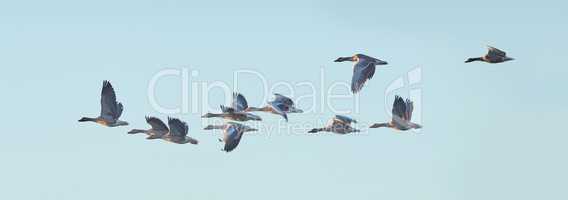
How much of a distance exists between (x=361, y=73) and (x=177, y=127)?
31.7 ft

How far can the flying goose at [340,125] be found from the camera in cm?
8738

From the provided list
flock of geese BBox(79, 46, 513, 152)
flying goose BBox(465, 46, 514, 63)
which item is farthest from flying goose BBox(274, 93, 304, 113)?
flying goose BBox(465, 46, 514, 63)

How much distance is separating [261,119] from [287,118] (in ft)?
26.5

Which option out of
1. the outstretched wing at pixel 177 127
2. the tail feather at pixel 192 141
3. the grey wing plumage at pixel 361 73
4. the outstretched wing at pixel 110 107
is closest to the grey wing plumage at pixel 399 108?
the grey wing plumage at pixel 361 73

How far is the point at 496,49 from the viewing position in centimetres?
8519

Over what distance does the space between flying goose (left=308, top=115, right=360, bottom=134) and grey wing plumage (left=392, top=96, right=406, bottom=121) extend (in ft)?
7.75

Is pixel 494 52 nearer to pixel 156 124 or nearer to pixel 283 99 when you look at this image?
pixel 283 99

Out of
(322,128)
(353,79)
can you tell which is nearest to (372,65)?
(353,79)

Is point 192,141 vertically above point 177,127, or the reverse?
point 177,127

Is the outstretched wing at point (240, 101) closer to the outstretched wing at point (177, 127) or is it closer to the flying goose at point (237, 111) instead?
the flying goose at point (237, 111)

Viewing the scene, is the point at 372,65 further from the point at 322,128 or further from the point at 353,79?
the point at 322,128

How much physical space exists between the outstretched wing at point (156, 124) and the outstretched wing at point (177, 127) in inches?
16.2

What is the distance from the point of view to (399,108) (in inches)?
3497

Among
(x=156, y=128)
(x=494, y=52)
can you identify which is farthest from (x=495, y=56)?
(x=156, y=128)
